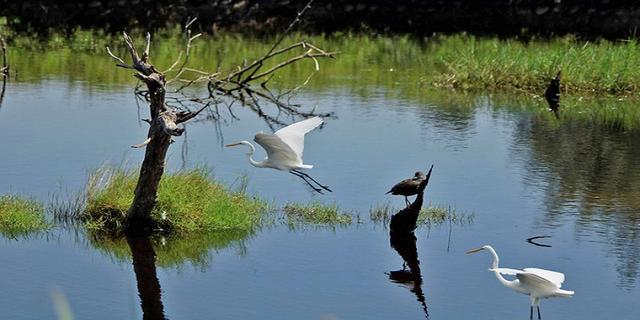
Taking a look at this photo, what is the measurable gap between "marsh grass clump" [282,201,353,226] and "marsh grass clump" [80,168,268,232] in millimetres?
471

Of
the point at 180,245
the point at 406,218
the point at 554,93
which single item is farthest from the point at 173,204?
the point at 554,93

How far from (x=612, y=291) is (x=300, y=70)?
15863 mm

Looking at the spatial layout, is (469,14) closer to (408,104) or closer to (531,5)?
(531,5)

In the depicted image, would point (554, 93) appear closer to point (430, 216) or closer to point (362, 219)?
point (430, 216)

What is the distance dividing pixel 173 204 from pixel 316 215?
1.61 metres

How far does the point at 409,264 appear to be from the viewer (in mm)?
12922

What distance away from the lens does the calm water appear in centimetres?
1157

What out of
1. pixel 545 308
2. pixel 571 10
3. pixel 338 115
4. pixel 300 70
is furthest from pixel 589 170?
pixel 571 10

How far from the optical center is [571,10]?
118ft

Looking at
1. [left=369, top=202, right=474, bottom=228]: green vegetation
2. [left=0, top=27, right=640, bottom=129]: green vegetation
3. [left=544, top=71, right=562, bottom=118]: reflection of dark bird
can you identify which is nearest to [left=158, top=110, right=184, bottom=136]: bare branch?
[left=369, top=202, right=474, bottom=228]: green vegetation

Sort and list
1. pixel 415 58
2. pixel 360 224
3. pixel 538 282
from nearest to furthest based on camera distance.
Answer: pixel 538 282, pixel 360 224, pixel 415 58

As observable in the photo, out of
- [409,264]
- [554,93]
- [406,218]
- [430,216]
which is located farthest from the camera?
[554,93]

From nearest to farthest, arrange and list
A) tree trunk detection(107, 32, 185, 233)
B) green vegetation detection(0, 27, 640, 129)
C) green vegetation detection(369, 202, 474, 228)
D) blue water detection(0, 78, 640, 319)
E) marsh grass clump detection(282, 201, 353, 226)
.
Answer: blue water detection(0, 78, 640, 319) < tree trunk detection(107, 32, 185, 233) < marsh grass clump detection(282, 201, 353, 226) < green vegetation detection(369, 202, 474, 228) < green vegetation detection(0, 27, 640, 129)

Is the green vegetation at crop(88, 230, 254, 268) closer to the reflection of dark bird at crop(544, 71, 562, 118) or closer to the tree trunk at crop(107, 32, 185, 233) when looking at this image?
the tree trunk at crop(107, 32, 185, 233)
